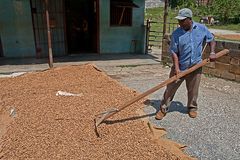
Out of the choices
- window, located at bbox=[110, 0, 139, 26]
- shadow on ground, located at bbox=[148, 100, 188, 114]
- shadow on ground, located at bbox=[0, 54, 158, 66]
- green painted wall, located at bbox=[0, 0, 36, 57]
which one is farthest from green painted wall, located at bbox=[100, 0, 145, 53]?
shadow on ground, located at bbox=[148, 100, 188, 114]

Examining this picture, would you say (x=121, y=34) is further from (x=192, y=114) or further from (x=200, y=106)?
(x=192, y=114)

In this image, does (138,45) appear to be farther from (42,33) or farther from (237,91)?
(237,91)

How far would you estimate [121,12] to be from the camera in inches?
383

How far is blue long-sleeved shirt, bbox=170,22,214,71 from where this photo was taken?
→ 3811 mm

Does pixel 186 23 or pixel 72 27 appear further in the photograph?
pixel 72 27

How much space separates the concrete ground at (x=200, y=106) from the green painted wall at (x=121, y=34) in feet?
4.30

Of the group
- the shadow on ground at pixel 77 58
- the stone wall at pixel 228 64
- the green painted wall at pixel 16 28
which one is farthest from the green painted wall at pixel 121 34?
the stone wall at pixel 228 64

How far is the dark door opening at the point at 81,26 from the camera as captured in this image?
31.0ft

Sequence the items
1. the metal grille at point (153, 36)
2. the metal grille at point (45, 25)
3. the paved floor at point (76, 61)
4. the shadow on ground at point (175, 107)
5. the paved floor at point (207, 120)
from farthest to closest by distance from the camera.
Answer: the metal grille at point (153, 36) → the metal grille at point (45, 25) → the paved floor at point (76, 61) → the shadow on ground at point (175, 107) → the paved floor at point (207, 120)

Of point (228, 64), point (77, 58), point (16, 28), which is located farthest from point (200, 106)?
point (16, 28)

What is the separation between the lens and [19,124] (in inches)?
151

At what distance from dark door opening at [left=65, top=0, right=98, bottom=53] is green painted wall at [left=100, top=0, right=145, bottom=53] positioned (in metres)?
0.32

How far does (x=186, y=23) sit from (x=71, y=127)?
90.7 inches

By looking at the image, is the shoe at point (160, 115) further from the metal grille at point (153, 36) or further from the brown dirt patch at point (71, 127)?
the metal grille at point (153, 36)
